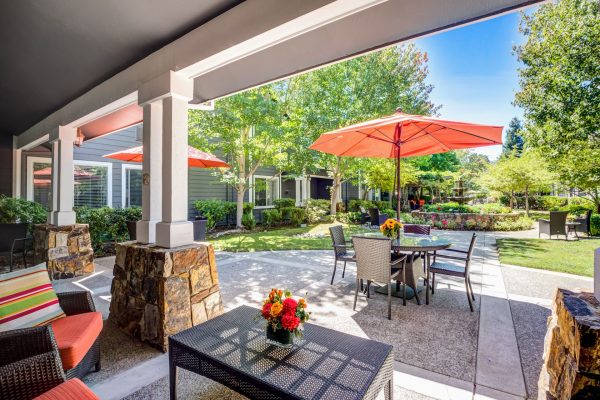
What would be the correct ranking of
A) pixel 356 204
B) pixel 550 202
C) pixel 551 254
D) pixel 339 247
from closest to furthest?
pixel 339 247 → pixel 551 254 → pixel 356 204 → pixel 550 202

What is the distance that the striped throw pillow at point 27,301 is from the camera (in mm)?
2115

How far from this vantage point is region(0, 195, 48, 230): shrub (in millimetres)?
5982

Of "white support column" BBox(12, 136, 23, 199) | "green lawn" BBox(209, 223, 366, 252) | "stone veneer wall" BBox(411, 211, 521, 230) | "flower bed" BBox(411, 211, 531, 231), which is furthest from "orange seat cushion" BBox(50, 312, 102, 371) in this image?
"stone veneer wall" BBox(411, 211, 521, 230)

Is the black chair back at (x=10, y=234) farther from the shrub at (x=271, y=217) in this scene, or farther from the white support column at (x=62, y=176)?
the shrub at (x=271, y=217)

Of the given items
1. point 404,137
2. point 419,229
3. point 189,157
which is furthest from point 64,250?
point 419,229

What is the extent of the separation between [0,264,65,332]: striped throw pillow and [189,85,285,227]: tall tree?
7014 mm

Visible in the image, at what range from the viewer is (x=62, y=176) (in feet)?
18.1

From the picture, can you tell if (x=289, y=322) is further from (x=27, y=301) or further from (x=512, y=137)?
(x=512, y=137)

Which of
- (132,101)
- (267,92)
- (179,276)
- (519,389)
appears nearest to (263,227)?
(267,92)

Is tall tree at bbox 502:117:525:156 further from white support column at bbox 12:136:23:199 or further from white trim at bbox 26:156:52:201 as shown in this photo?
white support column at bbox 12:136:23:199

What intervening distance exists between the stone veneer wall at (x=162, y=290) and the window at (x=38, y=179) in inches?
265

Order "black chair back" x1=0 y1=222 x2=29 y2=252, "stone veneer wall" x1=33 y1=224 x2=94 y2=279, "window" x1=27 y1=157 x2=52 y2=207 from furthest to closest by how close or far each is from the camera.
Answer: "window" x1=27 y1=157 x2=52 y2=207
"black chair back" x1=0 y1=222 x2=29 y2=252
"stone veneer wall" x1=33 y1=224 x2=94 y2=279

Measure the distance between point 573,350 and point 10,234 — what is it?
7.66 m

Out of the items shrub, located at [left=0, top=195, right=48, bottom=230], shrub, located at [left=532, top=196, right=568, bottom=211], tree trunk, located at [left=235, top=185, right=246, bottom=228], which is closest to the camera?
shrub, located at [left=0, top=195, right=48, bottom=230]
